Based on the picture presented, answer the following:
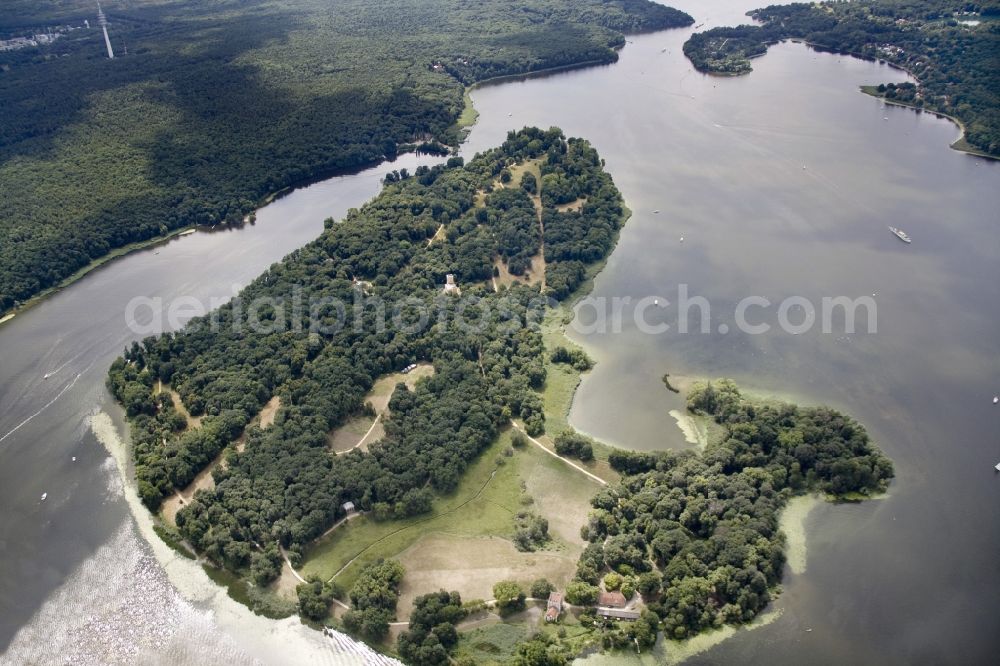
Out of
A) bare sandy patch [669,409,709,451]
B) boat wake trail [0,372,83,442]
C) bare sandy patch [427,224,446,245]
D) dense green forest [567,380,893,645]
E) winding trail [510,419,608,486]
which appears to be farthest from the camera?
bare sandy patch [427,224,446,245]

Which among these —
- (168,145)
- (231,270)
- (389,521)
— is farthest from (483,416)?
(168,145)

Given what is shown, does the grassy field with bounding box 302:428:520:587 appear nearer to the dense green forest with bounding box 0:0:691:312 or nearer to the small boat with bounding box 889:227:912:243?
the dense green forest with bounding box 0:0:691:312

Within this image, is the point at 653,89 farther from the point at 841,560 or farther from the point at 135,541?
the point at 135,541

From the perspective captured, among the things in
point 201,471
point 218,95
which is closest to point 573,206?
point 201,471

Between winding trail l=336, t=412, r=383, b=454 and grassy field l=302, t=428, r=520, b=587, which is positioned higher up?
winding trail l=336, t=412, r=383, b=454

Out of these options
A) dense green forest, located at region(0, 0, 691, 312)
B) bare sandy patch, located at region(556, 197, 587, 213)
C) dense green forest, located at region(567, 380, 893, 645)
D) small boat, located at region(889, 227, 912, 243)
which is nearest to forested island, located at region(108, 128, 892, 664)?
dense green forest, located at region(567, 380, 893, 645)

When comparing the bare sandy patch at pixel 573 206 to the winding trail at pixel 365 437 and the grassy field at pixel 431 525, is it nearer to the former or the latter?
the winding trail at pixel 365 437
